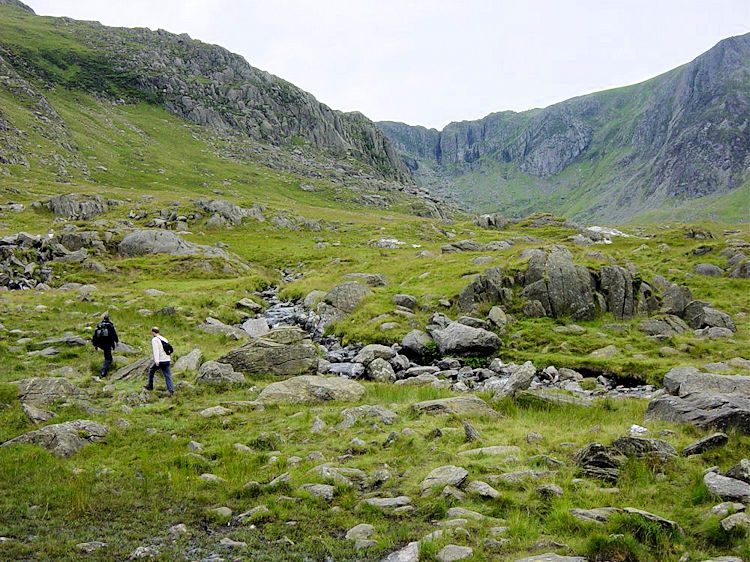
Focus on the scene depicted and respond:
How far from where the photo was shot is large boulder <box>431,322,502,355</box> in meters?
27.7

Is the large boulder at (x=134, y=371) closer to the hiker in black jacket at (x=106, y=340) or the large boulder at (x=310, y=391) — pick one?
the hiker in black jacket at (x=106, y=340)

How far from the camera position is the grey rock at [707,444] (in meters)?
11.4

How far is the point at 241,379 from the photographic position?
21.5 m

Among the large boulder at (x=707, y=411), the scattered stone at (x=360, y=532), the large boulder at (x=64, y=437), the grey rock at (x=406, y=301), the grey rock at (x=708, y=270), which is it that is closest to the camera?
the scattered stone at (x=360, y=532)

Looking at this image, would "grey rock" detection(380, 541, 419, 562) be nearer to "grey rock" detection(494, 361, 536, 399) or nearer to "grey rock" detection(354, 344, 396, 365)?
"grey rock" detection(494, 361, 536, 399)

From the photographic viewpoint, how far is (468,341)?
2783cm

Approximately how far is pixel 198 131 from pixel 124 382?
200565mm

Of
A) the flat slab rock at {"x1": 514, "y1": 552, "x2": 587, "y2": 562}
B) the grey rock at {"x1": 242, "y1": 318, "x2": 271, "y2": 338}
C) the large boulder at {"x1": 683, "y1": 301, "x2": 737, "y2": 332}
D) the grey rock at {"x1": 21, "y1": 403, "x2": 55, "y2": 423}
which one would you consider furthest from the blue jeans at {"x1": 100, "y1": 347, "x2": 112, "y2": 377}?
the large boulder at {"x1": 683, "y1": 301, "x2": 737, "y2": 332}

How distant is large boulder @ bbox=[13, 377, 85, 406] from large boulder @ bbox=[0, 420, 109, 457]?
12.1 ft

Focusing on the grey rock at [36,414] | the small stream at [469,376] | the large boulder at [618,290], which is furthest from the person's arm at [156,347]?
the large boulder at [618,290]

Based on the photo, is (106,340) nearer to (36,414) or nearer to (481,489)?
(36,414)

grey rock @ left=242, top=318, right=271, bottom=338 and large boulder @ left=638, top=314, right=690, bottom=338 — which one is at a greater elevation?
grey rock @ left=242, top=318, right=271, bottom=338

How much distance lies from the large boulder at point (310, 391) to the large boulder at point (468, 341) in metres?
8.87

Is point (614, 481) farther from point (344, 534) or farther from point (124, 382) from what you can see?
point (124, 382)
